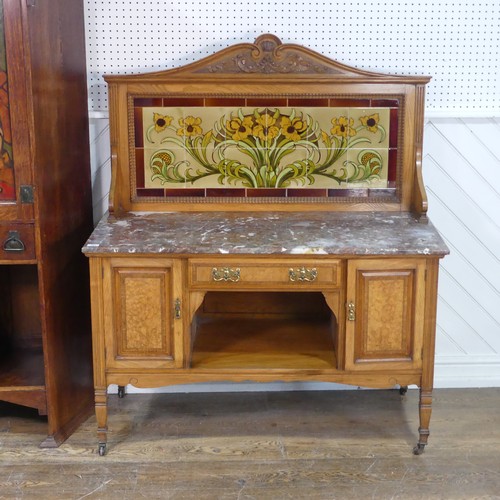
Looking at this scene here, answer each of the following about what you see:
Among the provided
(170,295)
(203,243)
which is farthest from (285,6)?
(170,295)

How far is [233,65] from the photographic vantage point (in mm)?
3264

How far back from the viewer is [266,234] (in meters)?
3.00

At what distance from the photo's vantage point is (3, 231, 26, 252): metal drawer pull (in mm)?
2914

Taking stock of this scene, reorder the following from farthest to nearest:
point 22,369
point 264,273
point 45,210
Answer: point 22,369 < point 45,210 < point 264,273

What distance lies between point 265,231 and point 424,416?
102 centimetres

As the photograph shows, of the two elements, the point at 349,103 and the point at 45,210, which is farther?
the point at 349,103

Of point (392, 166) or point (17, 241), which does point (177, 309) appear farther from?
point (392, 166)

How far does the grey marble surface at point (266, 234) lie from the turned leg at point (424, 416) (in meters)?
0.62

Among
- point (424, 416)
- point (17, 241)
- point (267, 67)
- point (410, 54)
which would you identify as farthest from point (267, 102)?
point (424, 416)

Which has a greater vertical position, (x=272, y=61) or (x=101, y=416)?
(x=272, y=61)

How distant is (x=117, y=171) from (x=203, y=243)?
2.24ft

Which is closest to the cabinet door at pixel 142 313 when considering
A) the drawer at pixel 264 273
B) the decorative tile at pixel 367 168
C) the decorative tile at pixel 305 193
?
the drawer at pixel 264 273

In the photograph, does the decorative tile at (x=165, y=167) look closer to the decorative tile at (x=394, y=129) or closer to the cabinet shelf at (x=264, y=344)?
the cabinet shelf at (x=264, y=344)

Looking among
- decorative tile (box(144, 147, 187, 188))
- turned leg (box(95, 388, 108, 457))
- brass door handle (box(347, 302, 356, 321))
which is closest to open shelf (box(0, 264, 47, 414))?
turned leg (box(95, 388, 108, 457))
